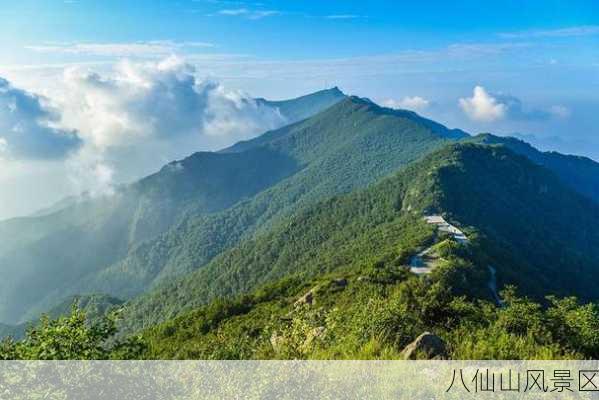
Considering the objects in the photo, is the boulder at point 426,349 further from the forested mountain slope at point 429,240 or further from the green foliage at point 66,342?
the forested mountain slope at point 429,240

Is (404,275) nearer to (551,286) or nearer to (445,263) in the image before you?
(445,263)

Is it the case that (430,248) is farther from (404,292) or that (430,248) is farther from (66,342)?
(66,342)

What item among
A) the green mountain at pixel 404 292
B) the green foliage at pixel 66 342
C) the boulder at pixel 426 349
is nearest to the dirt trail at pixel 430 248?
the green mountain at pixel 404 292

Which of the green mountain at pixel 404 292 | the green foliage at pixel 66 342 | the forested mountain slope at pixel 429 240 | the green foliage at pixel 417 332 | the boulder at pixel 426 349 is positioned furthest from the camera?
the forested mountain slope at pixel 429 240

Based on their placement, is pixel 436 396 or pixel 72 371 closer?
pixel 436 396

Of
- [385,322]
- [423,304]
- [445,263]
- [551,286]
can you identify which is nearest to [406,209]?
[551,286]

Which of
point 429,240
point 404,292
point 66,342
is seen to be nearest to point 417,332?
point 66,342
